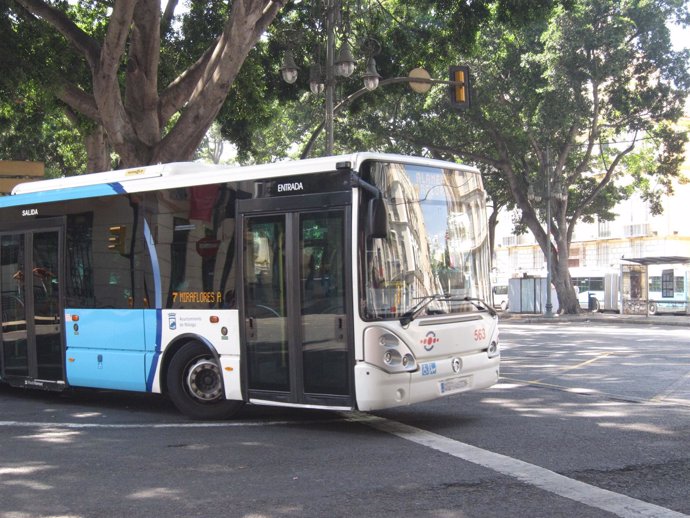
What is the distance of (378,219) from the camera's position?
7227mm

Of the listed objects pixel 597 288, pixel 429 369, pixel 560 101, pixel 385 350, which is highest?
pixel 560 101

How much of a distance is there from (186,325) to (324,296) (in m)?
1.90

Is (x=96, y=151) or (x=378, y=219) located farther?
(x=96, y=151)

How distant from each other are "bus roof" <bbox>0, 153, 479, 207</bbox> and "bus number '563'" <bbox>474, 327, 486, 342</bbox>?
1.79 m

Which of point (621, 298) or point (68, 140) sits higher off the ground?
point (68, 140)

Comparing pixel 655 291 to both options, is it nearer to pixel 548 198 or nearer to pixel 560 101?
pixel 548 198

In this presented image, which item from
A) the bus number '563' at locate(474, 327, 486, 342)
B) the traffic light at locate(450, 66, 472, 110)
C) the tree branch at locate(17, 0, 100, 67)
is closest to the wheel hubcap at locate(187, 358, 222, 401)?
the bus number '563' at locate(474, 327, 486, 342)

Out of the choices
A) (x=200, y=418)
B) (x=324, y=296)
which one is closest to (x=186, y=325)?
(x=200, y=418)

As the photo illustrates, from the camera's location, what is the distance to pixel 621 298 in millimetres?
38781

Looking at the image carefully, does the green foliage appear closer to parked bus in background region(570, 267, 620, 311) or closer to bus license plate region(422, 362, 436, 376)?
bus license plate region(422, 362, 436, 376)

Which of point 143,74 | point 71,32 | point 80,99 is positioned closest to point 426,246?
point 143,74

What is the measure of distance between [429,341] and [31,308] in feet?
18.4

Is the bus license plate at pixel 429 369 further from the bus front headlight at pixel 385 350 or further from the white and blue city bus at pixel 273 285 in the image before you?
the bus front headlight at pixel 385 350

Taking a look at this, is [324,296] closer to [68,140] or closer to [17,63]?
[17,63]
